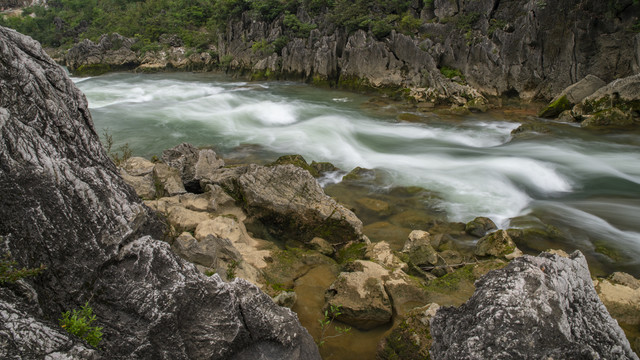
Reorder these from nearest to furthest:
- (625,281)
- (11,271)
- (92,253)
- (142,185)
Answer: (11,271), (92,253), (625,281), (142,185)

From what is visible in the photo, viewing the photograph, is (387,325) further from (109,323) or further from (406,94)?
(406,94)

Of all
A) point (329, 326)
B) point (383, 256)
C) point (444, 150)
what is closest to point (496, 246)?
point (383, 256)

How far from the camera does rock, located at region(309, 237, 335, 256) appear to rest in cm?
682

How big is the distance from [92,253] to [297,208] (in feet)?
14.4

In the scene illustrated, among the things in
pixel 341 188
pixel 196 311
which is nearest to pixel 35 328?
pixel 196 311

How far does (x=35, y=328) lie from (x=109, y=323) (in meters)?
0.67

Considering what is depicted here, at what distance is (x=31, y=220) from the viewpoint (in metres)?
2.80

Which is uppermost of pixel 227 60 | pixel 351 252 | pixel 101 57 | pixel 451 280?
pixel 227 60

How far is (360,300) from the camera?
490cm

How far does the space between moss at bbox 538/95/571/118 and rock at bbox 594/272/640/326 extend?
14.7m

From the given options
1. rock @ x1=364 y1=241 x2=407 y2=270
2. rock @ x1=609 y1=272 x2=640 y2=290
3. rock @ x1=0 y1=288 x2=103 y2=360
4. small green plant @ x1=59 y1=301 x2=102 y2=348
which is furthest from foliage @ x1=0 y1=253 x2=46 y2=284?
rock @ x1=609 y1=272 x2=640 y2=290

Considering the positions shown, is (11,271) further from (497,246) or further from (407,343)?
(497,246)

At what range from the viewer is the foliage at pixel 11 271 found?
2398 millimetres

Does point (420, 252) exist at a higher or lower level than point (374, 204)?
higher
